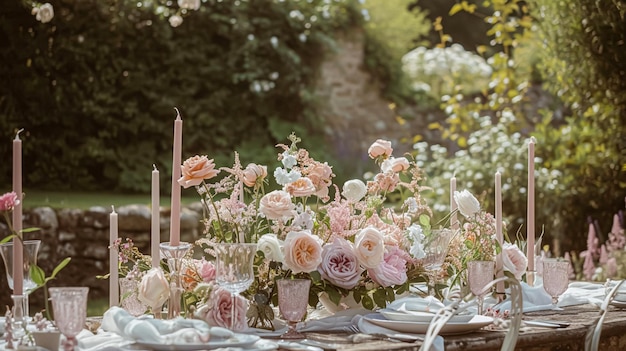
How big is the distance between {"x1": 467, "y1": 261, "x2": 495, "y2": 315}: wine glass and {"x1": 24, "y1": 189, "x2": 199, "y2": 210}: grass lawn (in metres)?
5.59

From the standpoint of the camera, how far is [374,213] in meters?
2.63

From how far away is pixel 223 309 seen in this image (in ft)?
7.08

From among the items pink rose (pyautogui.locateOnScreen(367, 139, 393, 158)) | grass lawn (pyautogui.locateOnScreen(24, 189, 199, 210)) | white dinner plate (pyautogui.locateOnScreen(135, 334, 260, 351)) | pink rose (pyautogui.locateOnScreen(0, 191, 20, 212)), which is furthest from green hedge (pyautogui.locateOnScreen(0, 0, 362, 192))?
white dinner plate (pyautogui.locateOnScreen(135, 334, 260, 351))

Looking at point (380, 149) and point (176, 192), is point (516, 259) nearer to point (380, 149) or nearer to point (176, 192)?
point (380, 149)

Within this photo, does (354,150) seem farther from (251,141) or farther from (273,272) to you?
(273,272)

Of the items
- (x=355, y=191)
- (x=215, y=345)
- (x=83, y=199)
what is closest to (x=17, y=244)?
(x=215, y=345)

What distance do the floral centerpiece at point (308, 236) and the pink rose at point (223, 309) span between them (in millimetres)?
57

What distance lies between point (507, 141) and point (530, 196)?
447 cm

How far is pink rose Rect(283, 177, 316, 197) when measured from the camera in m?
2.42

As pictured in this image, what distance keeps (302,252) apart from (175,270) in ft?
0.98

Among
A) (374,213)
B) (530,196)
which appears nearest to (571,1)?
(530,196)

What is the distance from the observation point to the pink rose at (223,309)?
2.15 m

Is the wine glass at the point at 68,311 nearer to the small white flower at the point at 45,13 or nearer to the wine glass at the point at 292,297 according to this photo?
the wine glass at the point at 292,297

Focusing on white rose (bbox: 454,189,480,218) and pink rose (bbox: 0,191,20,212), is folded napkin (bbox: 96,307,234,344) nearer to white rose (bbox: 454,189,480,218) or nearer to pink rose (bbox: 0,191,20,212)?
pink rose (bbox: 0,191,20,212)
